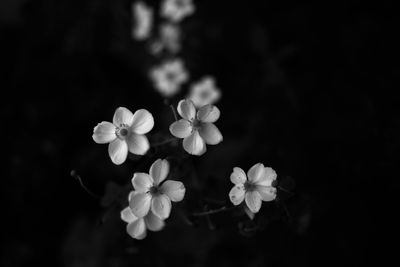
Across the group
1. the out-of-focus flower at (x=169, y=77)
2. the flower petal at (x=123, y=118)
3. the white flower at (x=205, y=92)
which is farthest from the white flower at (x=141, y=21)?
the flower petal at (x=123, y=118)

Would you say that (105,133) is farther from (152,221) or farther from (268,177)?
(268,177)

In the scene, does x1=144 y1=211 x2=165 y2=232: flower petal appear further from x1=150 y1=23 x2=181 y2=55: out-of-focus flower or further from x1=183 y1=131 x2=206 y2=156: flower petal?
x1=150 y1=23 x2=181 y2=55: out-of-focus flower

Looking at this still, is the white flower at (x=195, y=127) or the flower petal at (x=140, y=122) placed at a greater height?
the flower petal at (x=140, y=122)

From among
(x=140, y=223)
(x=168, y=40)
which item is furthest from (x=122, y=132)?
(x=168, y=40)

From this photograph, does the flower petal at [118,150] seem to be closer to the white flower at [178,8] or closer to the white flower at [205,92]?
the white flower at [205,92]

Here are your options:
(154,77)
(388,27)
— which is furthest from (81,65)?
(388,27)
